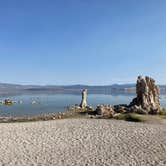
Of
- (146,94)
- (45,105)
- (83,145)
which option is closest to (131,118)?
(146,94)

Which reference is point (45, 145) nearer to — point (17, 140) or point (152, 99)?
point (17, 140)

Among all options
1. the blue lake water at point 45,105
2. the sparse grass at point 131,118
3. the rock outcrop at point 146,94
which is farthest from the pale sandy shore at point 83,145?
the blue lake water at point 45,105

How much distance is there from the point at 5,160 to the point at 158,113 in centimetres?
2198

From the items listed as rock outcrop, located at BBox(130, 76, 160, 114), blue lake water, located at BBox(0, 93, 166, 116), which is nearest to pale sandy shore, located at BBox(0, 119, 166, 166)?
rock outcrop, located at BBox(130, 76, 160, 114)

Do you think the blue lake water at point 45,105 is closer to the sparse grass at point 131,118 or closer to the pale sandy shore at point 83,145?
the sparse grass at point 131,118

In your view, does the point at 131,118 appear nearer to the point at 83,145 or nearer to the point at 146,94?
the point at 146,94

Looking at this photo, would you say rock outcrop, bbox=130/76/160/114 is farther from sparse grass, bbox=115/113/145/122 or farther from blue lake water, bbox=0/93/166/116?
blue lake water, bbox=0/93/166/116

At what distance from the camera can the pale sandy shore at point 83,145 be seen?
15859 mm

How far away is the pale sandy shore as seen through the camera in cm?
1586

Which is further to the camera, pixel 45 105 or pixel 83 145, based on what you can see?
pixel 45 105

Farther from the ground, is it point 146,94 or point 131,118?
point 146,94

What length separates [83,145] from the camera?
19.0m

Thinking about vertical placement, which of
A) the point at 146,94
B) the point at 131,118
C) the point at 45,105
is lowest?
the point at 45,105

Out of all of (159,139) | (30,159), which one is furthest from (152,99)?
(30,159)
